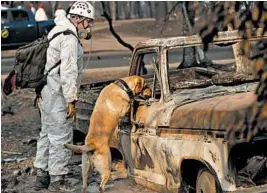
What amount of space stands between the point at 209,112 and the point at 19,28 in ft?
88.7

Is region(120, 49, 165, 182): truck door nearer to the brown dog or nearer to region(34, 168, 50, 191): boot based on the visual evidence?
the brown dog

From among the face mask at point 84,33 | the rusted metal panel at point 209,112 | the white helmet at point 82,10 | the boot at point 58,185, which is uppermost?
the white helmet at point 82,10

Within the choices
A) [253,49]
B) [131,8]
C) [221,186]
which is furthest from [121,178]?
[131,8]

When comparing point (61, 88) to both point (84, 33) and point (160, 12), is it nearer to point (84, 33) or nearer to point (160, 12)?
point (84, 33)

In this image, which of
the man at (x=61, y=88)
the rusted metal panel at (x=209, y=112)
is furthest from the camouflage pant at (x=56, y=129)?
the rusted metal panel at (x=209, y=112)

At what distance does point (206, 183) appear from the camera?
17.6ft

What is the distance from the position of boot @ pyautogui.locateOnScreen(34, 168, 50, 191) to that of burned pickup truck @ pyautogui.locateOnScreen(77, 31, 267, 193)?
87 centimetres

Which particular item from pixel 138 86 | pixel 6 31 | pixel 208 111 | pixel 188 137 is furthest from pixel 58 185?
pixel 6 31

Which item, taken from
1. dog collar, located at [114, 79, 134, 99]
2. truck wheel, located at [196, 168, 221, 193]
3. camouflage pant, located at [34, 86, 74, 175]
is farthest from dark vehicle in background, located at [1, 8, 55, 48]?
truck wheel, located at [196, 168, 221, 193]

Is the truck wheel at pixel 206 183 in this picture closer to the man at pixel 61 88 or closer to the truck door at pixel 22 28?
the man at pixel 61 88

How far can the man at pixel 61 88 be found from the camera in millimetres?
6984

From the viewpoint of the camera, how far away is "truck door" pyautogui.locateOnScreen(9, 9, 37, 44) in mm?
31266

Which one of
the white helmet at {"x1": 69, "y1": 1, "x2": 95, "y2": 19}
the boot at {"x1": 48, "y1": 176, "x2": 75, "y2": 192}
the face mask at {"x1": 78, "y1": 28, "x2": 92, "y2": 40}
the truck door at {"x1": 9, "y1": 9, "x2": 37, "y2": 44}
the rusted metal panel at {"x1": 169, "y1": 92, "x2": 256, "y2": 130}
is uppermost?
the white helmet at {"x1": 69, "y1": 1, "x2": 95, "y2": 19}

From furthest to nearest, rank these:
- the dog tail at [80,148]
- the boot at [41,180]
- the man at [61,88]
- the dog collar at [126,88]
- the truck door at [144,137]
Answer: the boot at [41,180] < the man at [61,88] < the dog tail at [80,148] < the dog collar at [126,88] < the truck door at [144,137]
